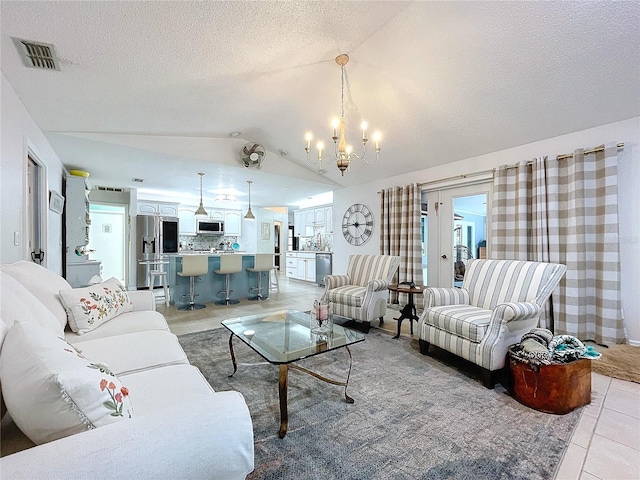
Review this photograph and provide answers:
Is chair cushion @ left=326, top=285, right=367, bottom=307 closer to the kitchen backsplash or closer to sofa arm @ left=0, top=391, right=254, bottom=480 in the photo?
sofa arm @ left=0, top=391, right=254, bottom=480

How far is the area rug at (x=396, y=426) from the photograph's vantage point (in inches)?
52.8

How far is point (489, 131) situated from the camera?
3371 mm

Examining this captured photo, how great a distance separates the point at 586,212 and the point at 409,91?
2.27 metres

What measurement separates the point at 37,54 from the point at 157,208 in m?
5.36

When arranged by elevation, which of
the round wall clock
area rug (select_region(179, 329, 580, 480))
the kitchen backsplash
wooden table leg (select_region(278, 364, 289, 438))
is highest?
the round wall clock

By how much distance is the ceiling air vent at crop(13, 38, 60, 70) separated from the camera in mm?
1858

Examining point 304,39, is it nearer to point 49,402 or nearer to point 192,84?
point 192,84

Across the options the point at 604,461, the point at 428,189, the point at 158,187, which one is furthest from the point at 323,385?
the point at 158,187

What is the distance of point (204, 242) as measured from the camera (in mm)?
8234

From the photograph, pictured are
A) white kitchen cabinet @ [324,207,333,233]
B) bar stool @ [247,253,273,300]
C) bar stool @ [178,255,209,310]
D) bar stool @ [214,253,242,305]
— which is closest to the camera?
bar stool @ [178,255,209,310]

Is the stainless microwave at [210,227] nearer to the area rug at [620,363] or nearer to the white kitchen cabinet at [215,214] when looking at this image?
the white kitchen cabinet at [215,214]

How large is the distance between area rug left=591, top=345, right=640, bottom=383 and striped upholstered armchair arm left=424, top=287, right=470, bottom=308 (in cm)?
107

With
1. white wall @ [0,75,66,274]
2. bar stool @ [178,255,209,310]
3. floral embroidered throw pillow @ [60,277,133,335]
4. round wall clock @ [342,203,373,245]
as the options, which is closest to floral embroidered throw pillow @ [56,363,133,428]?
floral embroidered throw pillow @ [60,277,133,335]

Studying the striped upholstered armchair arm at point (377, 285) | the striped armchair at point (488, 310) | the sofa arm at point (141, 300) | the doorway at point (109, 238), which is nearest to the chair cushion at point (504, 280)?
the striped armchair at point (488, 310)
